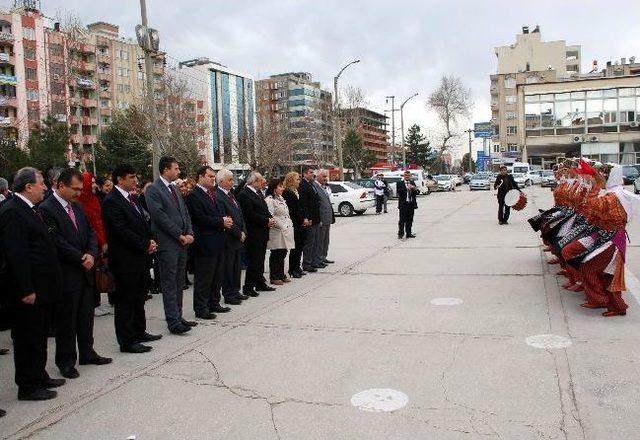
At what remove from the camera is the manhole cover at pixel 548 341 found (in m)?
5.87

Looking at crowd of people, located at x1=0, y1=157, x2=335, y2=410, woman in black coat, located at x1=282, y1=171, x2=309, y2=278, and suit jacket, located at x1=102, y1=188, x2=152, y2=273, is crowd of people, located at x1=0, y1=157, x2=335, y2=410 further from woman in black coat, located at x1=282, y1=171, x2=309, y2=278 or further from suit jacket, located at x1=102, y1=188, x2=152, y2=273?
woman in black coat, located at x1=282, y1=171, x2=309, y2=278

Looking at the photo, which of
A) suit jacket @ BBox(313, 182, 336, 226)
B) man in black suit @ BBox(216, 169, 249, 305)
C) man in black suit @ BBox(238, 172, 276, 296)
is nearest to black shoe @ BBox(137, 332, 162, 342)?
man in black suit @ BBox(216, 169, 249, 305)

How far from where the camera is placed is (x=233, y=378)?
17.2 feet

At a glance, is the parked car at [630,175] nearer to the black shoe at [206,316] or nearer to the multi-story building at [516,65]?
the black shoe at [206,316]

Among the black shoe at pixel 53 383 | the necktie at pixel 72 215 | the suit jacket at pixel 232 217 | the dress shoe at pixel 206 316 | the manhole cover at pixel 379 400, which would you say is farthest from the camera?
the suit jacket at pixel 232 217

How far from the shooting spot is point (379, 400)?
4629 mm

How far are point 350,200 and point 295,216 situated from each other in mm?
15107

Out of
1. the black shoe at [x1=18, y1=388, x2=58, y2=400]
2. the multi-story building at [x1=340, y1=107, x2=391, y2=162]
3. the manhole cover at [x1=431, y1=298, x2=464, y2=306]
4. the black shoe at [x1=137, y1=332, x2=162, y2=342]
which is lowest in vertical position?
the black shoe at [x1=18, y1=388, x2=58, y2=400]

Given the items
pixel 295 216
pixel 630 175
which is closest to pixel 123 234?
pixel 295 216

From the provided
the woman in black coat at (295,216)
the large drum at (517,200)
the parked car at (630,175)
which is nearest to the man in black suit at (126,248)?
the woman in black coat at (295,216)

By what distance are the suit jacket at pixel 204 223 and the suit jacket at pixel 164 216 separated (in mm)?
661

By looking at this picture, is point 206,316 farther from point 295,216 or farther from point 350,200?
point 350,200

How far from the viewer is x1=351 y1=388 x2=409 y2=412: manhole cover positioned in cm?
448

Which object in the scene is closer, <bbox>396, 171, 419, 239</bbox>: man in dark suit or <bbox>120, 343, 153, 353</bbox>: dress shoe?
<bbox>120, 343, 153, 353</bbox>: dress shoe
